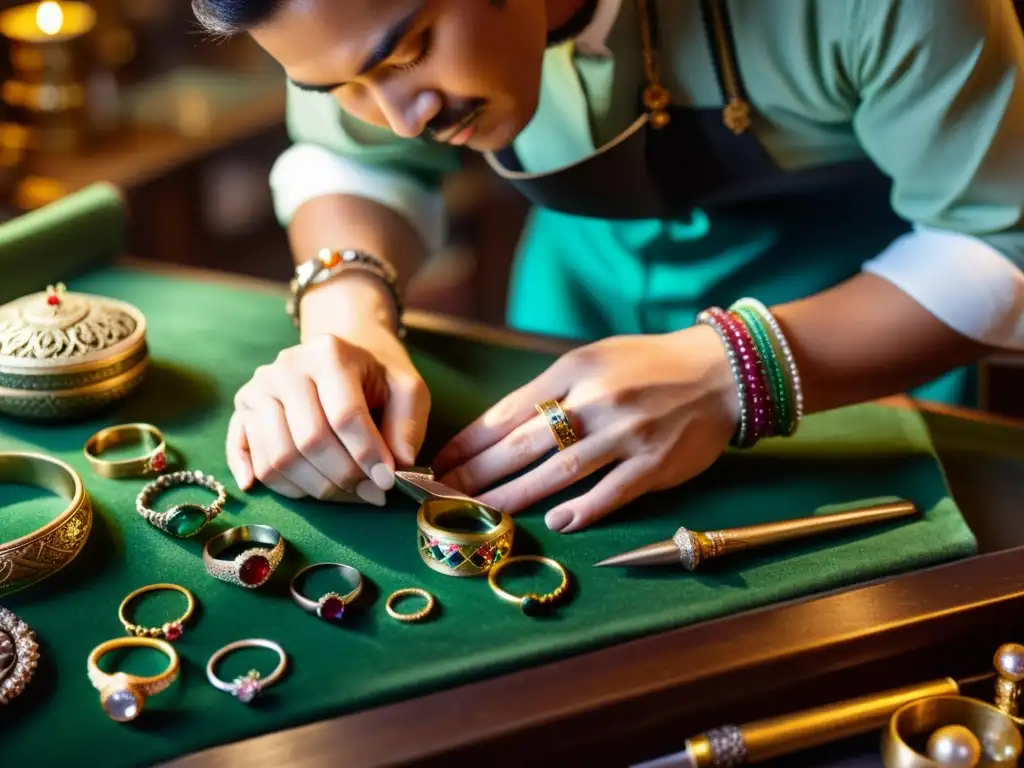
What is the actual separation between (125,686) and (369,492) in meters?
0.24

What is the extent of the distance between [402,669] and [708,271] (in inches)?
27.3

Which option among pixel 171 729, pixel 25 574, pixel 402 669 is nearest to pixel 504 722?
pixel 402 669

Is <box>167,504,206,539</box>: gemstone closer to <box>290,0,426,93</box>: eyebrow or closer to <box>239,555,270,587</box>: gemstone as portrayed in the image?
<box>239,555,270,587</box>: gemstone

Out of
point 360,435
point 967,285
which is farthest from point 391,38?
point 967,285

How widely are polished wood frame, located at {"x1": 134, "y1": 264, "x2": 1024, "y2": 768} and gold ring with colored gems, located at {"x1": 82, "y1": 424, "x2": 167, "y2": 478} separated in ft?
1.05

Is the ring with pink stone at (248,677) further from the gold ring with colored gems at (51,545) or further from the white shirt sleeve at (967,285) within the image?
the white shirt sleeve at (967,285)

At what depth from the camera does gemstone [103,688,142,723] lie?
0.66m

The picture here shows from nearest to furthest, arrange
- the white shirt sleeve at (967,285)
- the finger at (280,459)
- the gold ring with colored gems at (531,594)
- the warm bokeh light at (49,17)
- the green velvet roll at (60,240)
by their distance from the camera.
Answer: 1. the gold ring with colored gems at (531,594)
2. the finger at (280,459)
3. the white shirt sleeve at (967,285)
4. the green velvet roll at (60,240)
5. the warm bokeh light at (49,17)

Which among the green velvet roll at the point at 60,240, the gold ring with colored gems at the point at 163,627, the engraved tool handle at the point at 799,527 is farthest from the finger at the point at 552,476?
the green velvet roll at the point at 60,240

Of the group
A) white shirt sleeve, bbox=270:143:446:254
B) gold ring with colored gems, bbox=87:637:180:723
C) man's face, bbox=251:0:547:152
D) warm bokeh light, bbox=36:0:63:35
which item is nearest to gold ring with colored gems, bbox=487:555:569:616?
gold ring with colored gems, bbox=87:637:180:723

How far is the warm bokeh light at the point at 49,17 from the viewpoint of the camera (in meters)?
1.79

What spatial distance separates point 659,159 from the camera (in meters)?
1.08

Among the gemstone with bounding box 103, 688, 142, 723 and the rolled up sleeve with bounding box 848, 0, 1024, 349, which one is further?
the rolled up sleeve with bounding box 848, 0, 1024, 349

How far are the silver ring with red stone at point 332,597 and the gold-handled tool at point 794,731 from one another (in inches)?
8.3
